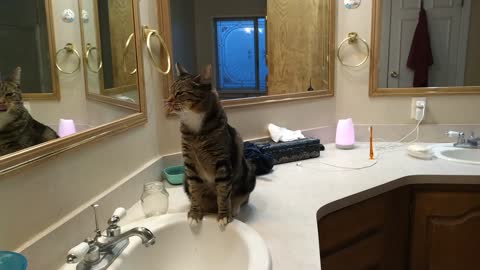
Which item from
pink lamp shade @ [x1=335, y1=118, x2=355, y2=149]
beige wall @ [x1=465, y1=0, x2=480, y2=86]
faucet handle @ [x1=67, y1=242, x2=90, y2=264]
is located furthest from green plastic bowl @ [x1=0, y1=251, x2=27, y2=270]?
beige wall @ [x1=465, y1=0, x2=480, y2=86]

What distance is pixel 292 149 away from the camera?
1.73m

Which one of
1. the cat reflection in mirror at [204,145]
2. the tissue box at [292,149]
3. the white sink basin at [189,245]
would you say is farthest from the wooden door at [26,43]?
the tissue box at [292,149]

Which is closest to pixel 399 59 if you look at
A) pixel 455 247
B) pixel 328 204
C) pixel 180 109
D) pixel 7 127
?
pixel 455 247

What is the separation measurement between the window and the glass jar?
742 mm

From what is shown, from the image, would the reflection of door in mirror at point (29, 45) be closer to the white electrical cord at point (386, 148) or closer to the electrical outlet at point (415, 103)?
the white electrical cord at point (386, 148)

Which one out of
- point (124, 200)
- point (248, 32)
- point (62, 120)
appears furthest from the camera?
point (248, 32)

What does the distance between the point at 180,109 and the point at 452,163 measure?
1.28 meters

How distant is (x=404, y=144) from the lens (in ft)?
6.56

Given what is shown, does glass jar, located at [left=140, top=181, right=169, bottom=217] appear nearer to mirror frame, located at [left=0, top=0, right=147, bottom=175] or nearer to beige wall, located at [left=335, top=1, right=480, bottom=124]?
mirror frame, located at [left=0, top=0, right=147, bottom=175]

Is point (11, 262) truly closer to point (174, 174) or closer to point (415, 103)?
point (174, 174)

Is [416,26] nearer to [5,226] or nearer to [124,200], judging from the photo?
[124,200]

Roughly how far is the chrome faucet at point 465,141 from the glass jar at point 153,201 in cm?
155

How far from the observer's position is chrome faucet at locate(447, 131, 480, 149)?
1.83m

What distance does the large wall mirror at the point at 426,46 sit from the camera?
1.89 m
